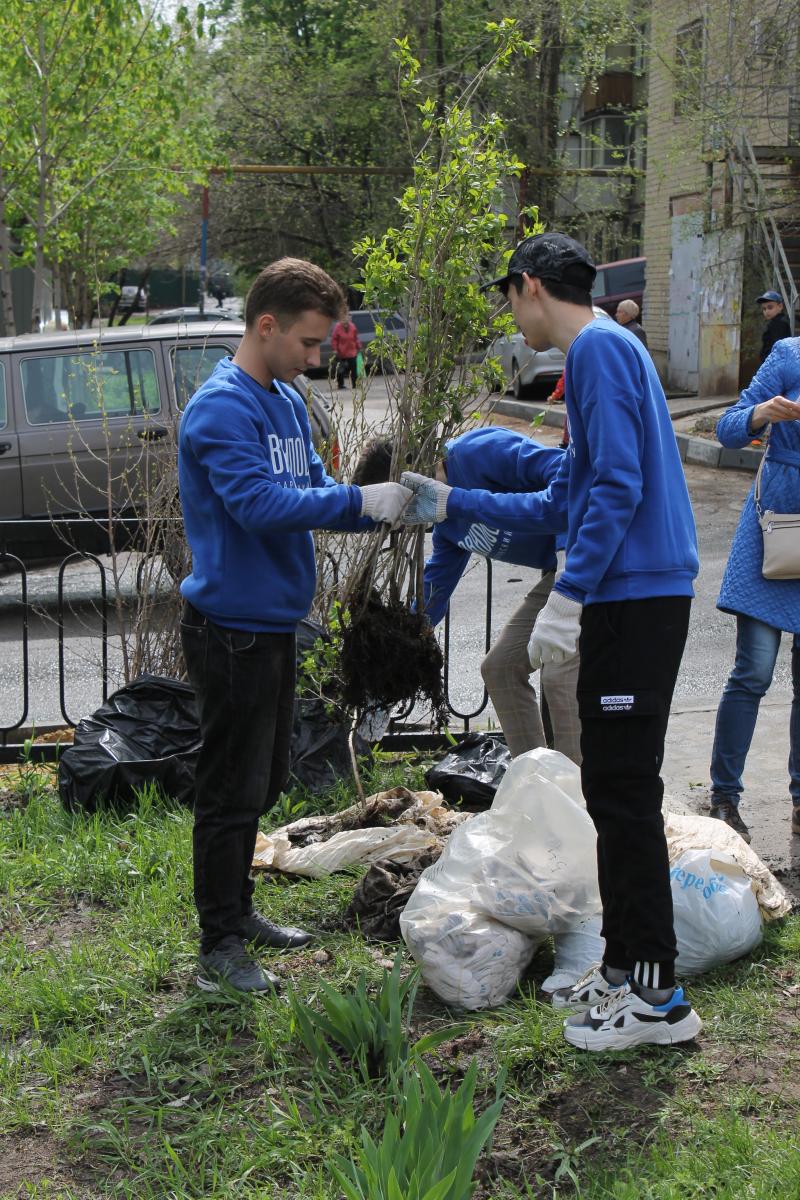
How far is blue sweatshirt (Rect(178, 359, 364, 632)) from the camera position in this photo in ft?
10.8

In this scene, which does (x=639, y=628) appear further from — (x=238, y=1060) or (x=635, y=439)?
(x=238, y=1060)

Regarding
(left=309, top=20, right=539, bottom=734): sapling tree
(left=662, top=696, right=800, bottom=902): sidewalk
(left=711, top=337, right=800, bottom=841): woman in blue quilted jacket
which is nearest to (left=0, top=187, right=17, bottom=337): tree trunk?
(left=662, top=696, right=800, bottom=902): sidewalk

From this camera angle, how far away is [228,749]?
3.51m

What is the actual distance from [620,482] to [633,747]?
2.08 feet

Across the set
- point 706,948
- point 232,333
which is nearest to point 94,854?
point 706,948

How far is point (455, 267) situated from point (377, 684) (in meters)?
1.28

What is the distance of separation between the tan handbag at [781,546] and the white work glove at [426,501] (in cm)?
140

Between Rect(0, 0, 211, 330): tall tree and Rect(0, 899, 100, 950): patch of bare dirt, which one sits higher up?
Rect(0, 0, 211, 330): tall tree

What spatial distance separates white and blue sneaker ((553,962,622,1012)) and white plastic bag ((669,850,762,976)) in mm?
266

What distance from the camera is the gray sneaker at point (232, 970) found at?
347cm

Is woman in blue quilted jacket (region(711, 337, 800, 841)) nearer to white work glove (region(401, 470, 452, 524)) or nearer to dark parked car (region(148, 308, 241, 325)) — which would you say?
white work glove (region(401, 470, 452, 524))

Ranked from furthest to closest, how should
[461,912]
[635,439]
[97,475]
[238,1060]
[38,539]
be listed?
1. [97,475]
2. [38,539]
3. [461,912]
4. [238,1060]
5. [635,439]

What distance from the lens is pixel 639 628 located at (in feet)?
9.89

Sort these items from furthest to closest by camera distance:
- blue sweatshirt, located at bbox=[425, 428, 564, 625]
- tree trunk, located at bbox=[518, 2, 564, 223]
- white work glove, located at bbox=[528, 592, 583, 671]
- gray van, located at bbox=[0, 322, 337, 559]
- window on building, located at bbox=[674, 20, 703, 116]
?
tree trunk, located at bbox=[518, 2, 564, 223], window on building, located at bbox=[674, 20, 703, 116], gray van, located at bbox=[0, 322, 337, 559], blue sweatshirt, located at bbox=[425, 428, 564, 625], white work glove, located at bbox=[528, 592, 583, 671]
